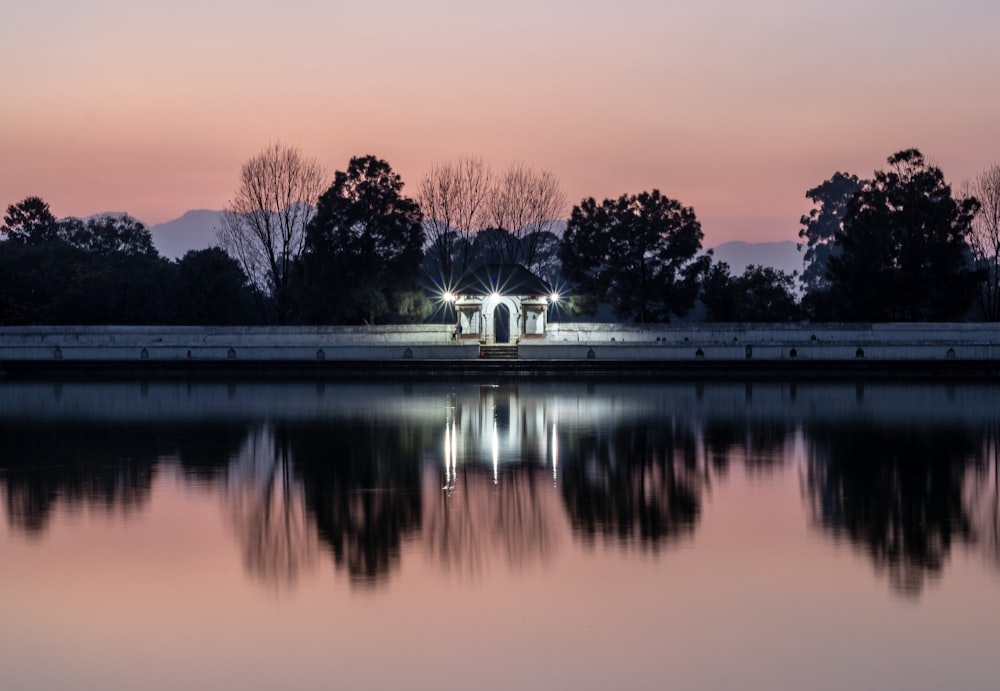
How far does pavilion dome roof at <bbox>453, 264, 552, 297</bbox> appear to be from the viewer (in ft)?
193

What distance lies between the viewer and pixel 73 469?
63.4ft

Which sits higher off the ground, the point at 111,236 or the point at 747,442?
the point at 111,236

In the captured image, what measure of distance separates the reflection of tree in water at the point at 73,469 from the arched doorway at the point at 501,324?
34202mm

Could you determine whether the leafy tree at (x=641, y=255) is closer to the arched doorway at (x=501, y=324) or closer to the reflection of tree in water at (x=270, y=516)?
the arched doorway at (x=501, y=324)

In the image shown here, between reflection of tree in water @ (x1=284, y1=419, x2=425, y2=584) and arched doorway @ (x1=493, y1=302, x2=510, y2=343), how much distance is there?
110 feet

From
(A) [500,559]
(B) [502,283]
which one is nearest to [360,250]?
(B) [502,283]

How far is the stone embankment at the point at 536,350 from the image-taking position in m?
52.2

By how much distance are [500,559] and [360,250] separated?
49870mm

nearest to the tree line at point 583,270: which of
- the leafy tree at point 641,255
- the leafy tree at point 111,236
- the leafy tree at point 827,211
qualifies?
the leafy tree at point 641,255

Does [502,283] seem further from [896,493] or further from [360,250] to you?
[896,493]

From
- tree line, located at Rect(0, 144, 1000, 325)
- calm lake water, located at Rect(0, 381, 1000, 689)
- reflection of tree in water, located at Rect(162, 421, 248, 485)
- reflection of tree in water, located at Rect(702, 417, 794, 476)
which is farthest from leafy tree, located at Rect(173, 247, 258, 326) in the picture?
reflection of tree in water, located at Rect(702, 417, 794, 476)

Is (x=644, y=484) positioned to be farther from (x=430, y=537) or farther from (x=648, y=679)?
(x=648, y=679)

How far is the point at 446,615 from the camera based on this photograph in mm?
10305

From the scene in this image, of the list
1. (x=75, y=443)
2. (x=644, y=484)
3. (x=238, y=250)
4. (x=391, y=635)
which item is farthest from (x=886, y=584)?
(x=238, y=250)
